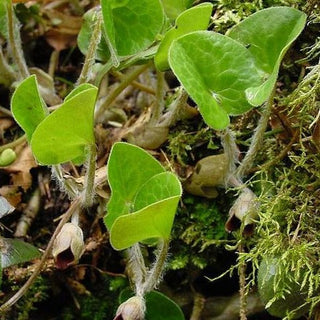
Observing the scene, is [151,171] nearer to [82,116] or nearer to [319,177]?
[82,116]

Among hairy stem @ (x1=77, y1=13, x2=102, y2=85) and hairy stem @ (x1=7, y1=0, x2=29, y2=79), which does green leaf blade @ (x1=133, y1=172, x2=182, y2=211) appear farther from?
hairy stem @ (x1=7, y1=0, x2=29, y2=79)

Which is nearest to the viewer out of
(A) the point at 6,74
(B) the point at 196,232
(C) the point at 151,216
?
(C) the point at 151,216

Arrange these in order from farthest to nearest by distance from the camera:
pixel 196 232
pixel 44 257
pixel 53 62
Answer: pixel 53 62
pixel 196 232
pixel 44 257

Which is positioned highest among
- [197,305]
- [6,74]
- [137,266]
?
[6,74]

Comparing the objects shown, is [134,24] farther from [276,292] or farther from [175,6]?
[276,292]

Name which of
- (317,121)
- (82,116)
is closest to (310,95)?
(317,121)

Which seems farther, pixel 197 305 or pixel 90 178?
pixel 197 305

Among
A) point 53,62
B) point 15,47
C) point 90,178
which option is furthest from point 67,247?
point 53,62
